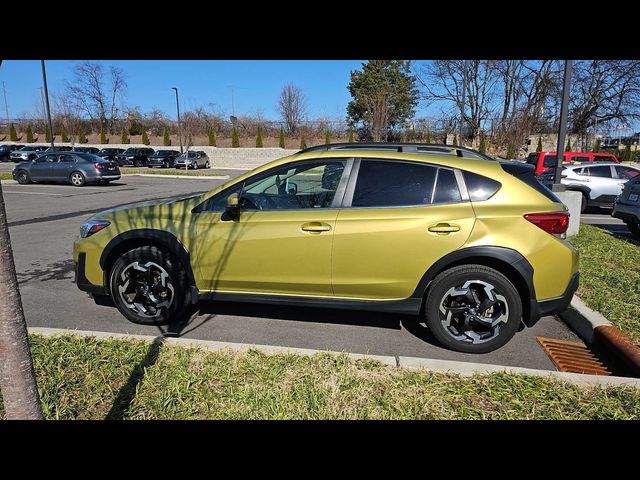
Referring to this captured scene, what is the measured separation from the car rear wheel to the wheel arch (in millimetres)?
19120

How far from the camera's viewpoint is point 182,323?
401 cm

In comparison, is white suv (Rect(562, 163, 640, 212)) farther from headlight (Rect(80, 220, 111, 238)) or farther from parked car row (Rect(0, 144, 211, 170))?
parked car row (Rect(0, 144, 211, 170))

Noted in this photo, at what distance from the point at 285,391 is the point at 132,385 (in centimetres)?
111

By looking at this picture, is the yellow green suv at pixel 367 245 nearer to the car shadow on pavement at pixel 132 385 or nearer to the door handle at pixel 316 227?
the door handle at pixel 316 227

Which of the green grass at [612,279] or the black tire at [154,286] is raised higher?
the black tire at [154,286]

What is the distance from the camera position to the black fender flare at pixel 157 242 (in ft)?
12.2

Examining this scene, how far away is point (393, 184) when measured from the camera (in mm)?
3531

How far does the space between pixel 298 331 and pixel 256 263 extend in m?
0.82

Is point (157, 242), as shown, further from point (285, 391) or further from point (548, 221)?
point (548, 221)

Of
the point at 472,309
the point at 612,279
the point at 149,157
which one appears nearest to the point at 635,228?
the point at 612,279

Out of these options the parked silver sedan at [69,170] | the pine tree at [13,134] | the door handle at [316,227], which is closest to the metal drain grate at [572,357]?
the door handle at [316,227]

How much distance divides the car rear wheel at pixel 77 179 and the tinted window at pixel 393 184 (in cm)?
1852

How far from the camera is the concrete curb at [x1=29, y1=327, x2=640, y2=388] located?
284 centimetres
